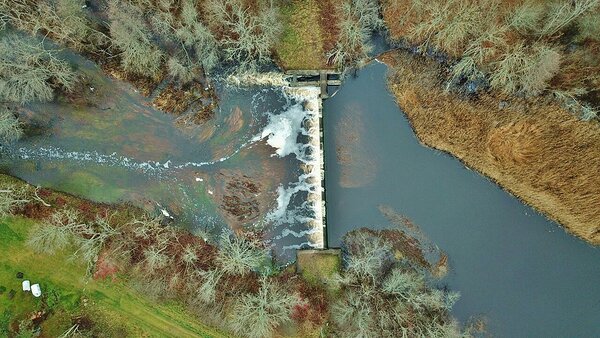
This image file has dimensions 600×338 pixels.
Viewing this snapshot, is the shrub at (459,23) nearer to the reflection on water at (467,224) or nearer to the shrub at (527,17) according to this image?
the shrub at (527,17)

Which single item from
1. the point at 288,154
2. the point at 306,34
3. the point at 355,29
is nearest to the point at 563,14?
the point at 355,29

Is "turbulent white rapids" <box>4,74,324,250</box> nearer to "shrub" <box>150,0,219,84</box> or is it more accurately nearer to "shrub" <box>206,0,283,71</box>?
"shrub" <box>206,0,283,71</box>

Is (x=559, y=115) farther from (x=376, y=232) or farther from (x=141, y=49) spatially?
(x=141, y=49)

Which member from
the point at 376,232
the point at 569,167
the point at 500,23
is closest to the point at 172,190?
the point at 376,232

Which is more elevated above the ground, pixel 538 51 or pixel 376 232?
pixel 538 51

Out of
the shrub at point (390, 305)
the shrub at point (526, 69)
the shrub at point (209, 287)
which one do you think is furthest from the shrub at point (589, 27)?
the shrub at point (209, 287)

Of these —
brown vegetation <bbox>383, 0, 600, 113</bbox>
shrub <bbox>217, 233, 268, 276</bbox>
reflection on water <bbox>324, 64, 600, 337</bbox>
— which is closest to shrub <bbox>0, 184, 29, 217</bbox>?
shrub <bbox>217, 233, 268, 276</bbox>

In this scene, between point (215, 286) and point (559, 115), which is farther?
point (215, 286)
